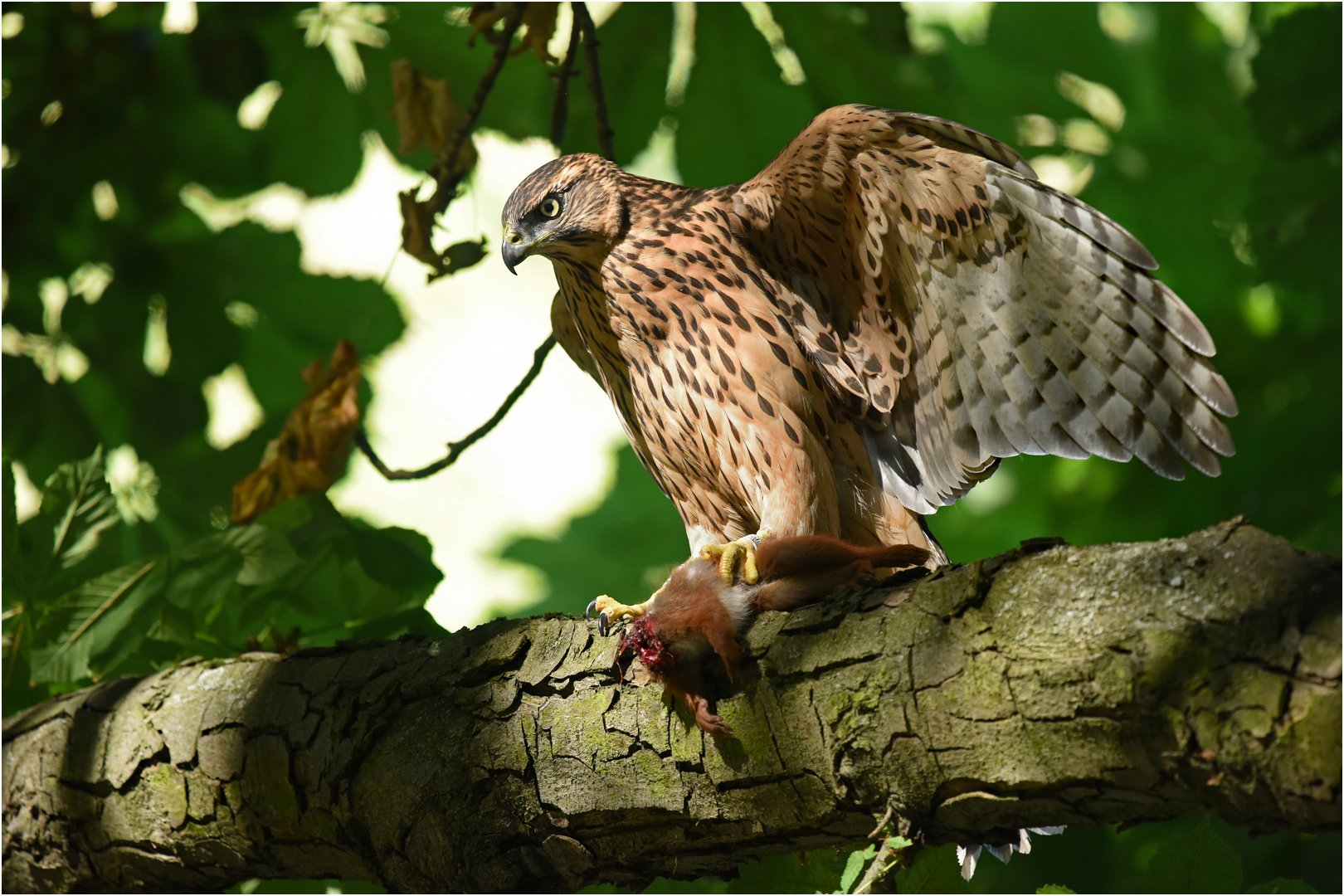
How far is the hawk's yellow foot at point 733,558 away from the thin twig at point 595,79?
1.22 m

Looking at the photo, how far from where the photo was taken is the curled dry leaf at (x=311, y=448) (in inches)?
102

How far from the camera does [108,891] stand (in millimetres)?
2309

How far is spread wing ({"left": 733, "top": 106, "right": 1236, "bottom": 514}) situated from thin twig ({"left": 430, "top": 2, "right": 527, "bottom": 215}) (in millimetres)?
947

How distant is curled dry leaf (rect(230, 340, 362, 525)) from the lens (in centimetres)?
258

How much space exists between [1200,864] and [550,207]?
1.67 metres

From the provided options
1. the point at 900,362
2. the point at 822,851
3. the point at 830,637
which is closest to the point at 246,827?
the point at 822,851

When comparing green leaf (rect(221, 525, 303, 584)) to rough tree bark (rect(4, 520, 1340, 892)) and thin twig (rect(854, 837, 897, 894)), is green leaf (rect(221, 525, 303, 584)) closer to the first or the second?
rough tree bark (rect(4, 520, 1340, 892))

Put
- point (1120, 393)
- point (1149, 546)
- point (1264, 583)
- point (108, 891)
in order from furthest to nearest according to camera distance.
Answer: point (108, 891), point (1120, 393), point (1149, 546), point (1264, 583)

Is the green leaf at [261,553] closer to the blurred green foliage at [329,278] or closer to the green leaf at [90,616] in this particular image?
the blurred green foliage at [329,278]

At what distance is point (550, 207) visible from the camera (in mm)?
2246

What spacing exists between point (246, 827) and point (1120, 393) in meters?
1.80

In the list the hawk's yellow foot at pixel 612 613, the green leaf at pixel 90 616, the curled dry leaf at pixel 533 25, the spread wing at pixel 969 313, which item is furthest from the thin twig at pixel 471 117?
the hawk's yellow foot at pixel 612 613

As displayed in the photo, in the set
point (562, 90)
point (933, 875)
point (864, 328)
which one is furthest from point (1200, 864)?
point (562, 90)

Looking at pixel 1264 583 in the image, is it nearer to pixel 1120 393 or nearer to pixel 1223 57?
pixel 1120 393
